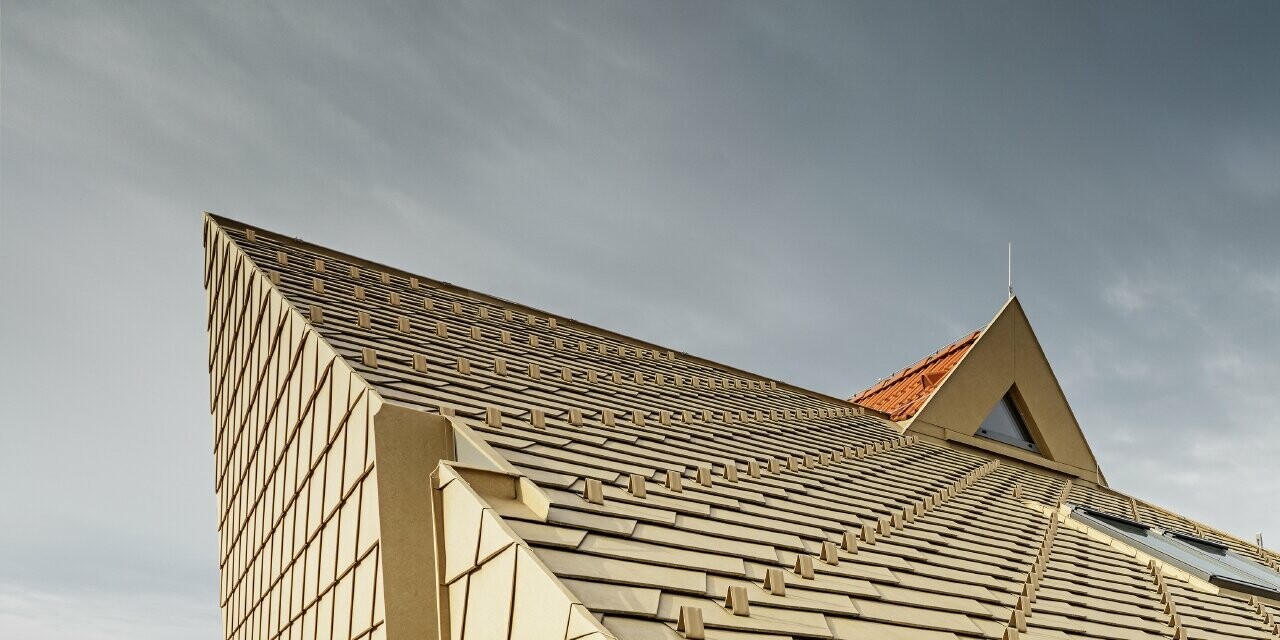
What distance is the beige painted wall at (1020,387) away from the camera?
11445 mm

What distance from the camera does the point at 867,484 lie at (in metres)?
6.39

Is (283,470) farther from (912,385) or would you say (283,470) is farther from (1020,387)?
(1020,387)

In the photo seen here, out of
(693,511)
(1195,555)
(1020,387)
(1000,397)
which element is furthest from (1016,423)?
(693,511)

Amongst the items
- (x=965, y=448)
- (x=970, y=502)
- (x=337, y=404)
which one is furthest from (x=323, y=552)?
(x=965, y=448)

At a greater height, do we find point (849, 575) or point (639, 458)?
point (639, 458)

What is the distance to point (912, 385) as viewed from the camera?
12.1 metres

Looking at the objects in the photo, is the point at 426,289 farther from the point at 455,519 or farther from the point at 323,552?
the point at 455,519

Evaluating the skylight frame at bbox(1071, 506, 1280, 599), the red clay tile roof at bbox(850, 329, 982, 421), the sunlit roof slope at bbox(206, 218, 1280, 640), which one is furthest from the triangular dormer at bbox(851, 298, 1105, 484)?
the skylight frame at bbox(1071, 506, 1280, 599)

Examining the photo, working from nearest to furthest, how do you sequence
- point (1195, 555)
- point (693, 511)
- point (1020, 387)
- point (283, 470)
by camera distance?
point (693, 511), point (283, 470), point (1195, 555), point (1020, 387)

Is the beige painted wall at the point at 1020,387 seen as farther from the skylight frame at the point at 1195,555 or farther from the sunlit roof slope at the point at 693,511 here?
the skylight frame at the point at 1195,555

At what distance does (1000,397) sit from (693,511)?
931 centimetres

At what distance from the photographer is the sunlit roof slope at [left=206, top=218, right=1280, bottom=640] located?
325cm

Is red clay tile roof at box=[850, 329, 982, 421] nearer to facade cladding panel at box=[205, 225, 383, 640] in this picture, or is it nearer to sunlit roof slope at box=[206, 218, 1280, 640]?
sunlit roof slope at box=[206, 218, 1280, 640]

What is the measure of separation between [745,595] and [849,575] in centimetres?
104
